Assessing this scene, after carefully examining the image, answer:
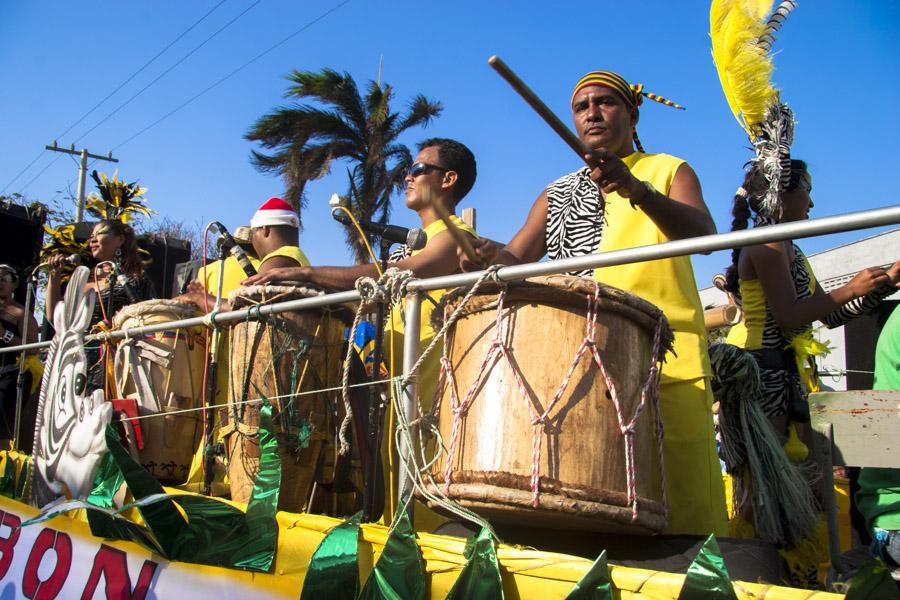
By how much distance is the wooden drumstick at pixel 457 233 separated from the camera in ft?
8.24

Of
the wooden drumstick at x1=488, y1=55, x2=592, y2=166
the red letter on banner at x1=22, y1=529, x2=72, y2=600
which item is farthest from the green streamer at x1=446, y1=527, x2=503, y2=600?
the red letter on banner at x1=22, y1=529, x2=72, y2=600

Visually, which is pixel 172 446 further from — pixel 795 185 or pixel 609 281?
pixel 795 185

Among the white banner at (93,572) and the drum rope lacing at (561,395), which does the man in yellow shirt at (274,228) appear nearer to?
the white banner at (93,572)

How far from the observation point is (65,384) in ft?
12.8

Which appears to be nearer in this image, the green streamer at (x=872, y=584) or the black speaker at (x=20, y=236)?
the green streamer at (x=872, y=584)

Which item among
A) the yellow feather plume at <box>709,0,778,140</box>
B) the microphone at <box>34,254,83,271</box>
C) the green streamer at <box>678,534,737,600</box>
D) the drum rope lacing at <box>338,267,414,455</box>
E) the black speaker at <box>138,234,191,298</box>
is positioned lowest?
the green streamer at <box>678,534,737,600</box>

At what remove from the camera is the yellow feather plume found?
3.28 meters

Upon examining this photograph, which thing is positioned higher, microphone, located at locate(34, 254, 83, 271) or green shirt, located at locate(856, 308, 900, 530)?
microphone, located at locate(34, 254, 83, 271)

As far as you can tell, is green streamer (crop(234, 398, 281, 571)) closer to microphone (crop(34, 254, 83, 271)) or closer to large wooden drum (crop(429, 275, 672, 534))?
large wooden drum (crop(429, 275, 672, 534))

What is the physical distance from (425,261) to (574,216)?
0.77 metres

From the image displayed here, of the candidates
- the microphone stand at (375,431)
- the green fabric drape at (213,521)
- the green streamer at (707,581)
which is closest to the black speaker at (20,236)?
the green fabric drape at (213,521)

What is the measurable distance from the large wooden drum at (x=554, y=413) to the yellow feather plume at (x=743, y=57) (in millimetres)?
1611

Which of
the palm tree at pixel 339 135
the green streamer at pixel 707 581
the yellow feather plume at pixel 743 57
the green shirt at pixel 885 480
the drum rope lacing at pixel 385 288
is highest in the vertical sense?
the palm tree at pixel 339 135

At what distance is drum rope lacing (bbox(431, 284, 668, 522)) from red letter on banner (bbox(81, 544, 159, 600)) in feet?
4.48
